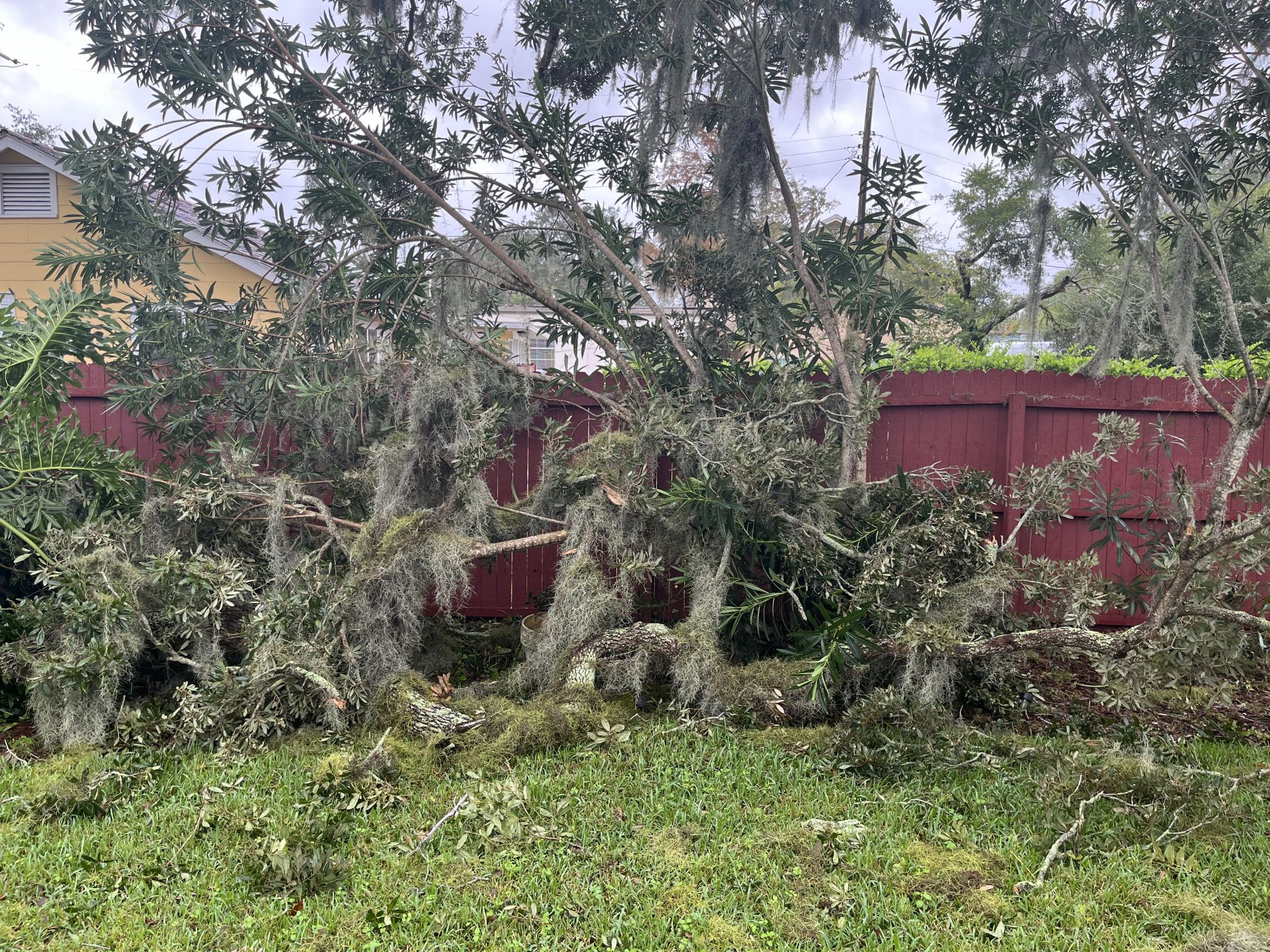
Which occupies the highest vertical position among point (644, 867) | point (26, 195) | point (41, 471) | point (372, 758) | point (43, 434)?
point (26, 195)

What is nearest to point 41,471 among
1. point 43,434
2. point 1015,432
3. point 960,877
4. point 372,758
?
point 43,434

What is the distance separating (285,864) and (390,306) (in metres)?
3.48

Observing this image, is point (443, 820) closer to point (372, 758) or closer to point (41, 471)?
point (372, 758)

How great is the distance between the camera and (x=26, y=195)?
11.5 meters

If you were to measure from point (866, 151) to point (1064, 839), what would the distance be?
3812mm

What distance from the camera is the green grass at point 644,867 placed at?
2521 mm

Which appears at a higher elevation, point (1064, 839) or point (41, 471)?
point (41, 471)

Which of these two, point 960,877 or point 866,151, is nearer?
point 960,877

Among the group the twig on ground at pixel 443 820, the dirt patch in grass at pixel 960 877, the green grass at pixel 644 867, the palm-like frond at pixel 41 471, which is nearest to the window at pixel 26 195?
the palm-like frond at pixel 41 471

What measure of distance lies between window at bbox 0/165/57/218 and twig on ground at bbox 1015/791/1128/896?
13.7 m

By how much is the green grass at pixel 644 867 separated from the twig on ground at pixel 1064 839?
0.04 meters

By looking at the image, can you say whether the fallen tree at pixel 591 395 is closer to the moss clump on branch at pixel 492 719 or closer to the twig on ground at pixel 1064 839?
the moss clump on branch at pixel 492 719

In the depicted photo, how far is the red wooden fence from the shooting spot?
17.5ft

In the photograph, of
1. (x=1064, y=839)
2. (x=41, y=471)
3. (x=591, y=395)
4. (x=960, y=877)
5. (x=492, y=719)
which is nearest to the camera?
(x=960, y=877)
